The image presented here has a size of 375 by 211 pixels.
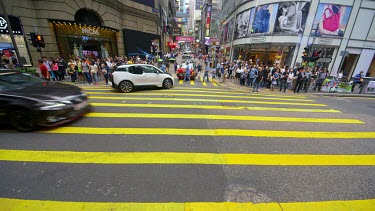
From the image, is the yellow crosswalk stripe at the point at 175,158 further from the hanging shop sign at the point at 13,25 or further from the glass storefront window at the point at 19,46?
the hanging shop sign at the point at 13,25

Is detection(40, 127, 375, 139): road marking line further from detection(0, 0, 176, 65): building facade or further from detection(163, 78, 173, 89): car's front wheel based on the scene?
detection(0, 0, 176, 65): building facade

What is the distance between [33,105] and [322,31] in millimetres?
30462

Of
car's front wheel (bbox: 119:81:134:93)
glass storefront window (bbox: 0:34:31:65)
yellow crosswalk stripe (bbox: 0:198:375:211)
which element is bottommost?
yellow crosswalk stripe (bbox: 0:198:375:211)

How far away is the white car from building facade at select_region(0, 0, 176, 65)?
11991 mm

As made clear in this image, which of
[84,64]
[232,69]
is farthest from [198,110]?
[232,69]

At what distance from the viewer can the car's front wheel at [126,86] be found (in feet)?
31.2

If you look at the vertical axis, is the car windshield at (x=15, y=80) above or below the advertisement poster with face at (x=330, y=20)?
below

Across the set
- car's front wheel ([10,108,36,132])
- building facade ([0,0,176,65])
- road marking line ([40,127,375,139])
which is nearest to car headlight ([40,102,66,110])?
car's front wheel ([10,108,36,132])

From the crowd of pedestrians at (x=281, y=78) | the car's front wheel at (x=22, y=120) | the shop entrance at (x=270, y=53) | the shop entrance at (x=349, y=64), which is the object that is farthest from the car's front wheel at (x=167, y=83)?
the shop entrance at (x=349, y=64)

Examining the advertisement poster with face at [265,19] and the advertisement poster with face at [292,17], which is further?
the advertisement poster with face at [265,19]

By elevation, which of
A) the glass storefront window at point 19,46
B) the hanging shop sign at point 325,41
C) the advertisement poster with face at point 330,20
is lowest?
the glass storefront window at point 19,46

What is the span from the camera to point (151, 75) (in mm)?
10141

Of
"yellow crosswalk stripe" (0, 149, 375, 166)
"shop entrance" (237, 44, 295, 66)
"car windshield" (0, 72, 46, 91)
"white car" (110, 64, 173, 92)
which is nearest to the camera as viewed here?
"yellow crosswalk stripe" (0, 149, 375, 166)

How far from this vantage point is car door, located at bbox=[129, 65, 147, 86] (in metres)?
9.58
